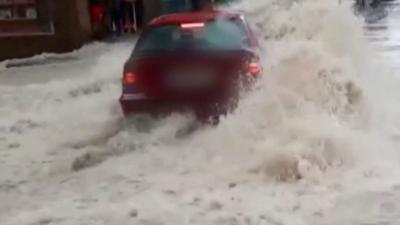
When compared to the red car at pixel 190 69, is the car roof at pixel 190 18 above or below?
above

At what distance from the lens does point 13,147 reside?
10.8m

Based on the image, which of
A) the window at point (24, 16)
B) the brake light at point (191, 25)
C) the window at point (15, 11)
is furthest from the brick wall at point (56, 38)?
the brake light at point (191, 25)

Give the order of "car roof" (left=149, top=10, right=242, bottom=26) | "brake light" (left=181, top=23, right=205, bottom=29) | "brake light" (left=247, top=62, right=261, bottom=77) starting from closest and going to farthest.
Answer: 1. "brake light" (left=247, top=62, right=261, bottom=77)
2. "brake light" (left=181, top=23, right=205, bottom=29)
3. "car roof" (left=149, top=10, right=242, bottom=26)

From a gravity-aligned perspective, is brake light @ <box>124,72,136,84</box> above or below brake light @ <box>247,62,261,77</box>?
below

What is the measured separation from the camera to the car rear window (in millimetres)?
10297

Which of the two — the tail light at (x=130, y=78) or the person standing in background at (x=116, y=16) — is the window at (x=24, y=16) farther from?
the tail light at (x=130, y=78)

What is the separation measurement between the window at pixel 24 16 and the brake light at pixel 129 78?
13318 millimetres

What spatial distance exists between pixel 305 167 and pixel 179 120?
2.44 meters

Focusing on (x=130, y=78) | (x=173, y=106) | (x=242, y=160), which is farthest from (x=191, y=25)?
(x=242, y=160)

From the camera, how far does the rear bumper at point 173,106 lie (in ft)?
32.3

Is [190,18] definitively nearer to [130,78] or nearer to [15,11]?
[130,78]

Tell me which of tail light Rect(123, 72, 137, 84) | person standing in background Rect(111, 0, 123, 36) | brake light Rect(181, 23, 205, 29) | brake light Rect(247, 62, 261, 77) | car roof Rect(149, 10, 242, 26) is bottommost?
person standing in background Rect(111, 0, 123, 36)

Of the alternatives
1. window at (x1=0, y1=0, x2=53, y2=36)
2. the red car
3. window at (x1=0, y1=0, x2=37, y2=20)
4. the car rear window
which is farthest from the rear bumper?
window at (x1=0, y1=0, x2=37, y2=20)

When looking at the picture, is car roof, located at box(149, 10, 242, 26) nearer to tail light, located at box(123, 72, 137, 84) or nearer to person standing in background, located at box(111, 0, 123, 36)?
tail light, located at box(123, 72, 137, 84)
